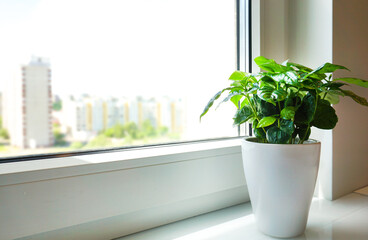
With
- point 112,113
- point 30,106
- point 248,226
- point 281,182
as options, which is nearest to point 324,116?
point 281,182

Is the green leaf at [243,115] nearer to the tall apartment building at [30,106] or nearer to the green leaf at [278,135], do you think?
the green leaf at [278,135]

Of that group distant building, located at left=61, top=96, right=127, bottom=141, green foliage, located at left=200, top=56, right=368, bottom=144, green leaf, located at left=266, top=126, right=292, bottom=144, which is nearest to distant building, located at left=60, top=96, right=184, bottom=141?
distant building, located at left=61, top=96, right=127, bottom=141

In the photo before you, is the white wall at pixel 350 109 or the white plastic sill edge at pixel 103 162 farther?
the white wall at pixel 350 109

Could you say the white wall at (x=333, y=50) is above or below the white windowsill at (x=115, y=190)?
above

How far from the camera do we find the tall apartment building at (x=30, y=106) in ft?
2.39

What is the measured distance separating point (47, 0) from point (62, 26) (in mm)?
74

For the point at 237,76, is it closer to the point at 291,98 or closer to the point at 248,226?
the point at 291,98

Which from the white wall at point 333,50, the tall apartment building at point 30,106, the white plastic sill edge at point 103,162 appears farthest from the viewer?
the white wall at point 333,50

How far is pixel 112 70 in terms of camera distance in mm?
904

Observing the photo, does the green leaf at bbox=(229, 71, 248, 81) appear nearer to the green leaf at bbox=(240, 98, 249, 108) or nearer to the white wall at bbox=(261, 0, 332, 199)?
the green leaf at bbox=(240, 98, 249, 108)

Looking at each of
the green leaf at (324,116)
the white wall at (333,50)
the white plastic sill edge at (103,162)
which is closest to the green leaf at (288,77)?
the green leaf at (324,116)

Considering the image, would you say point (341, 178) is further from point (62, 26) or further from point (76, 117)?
point (62, 26)

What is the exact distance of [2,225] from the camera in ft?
1.97

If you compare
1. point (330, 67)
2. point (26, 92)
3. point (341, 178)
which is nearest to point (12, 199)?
point (26, 92)
